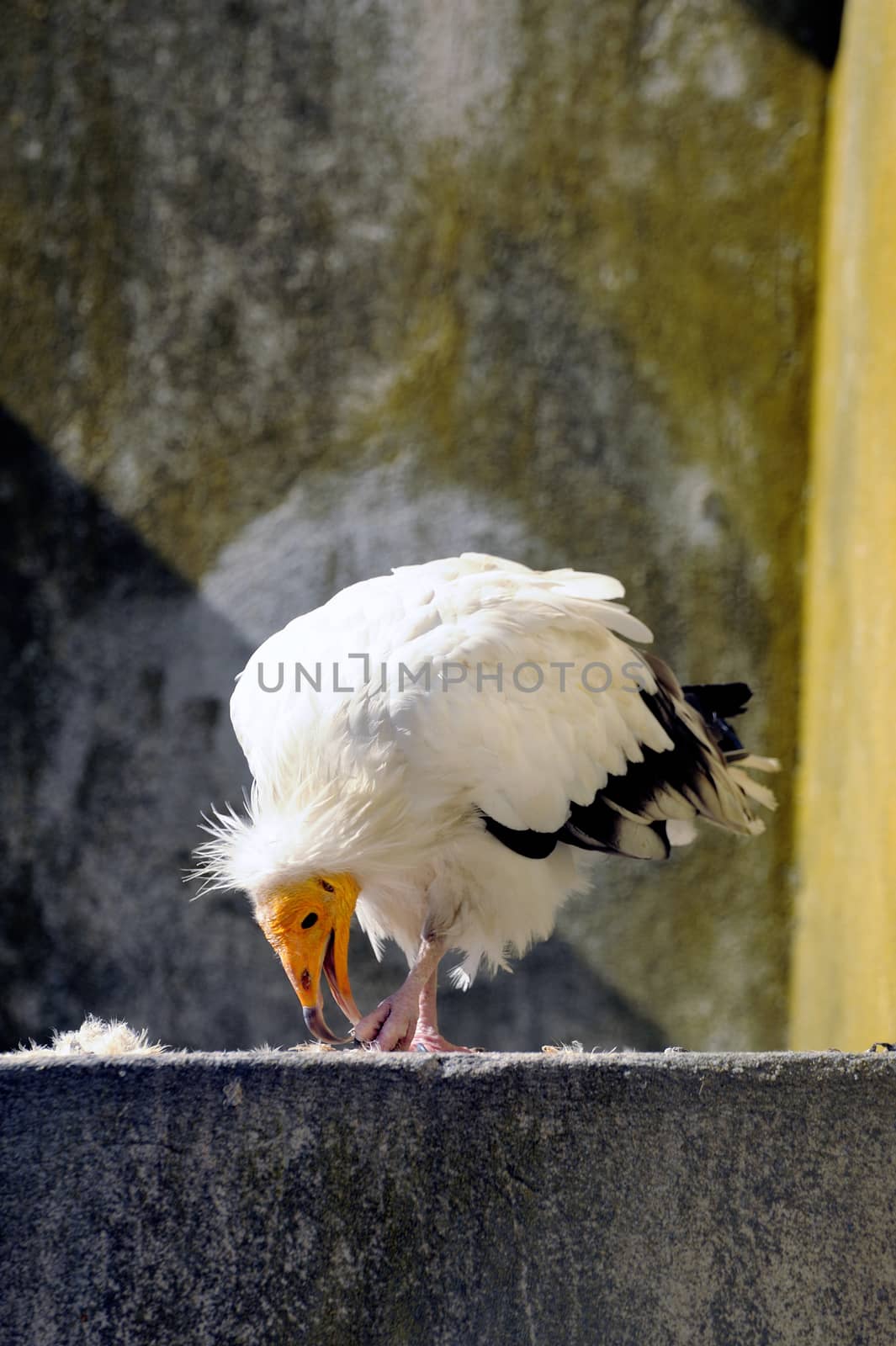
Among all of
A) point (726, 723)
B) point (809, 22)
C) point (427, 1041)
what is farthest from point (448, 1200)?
point (809, 22)

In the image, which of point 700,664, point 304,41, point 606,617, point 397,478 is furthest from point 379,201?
point 606,617

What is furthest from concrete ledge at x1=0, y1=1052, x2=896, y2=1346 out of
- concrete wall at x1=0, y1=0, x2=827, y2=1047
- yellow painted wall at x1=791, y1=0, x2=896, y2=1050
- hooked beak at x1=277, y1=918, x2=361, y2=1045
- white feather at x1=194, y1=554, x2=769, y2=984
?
concrete wall at x1=0, y1=0, x2=827, y2=1047

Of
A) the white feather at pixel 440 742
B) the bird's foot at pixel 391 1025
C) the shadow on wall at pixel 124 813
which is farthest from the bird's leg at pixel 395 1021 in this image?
the shadow on wall at pixel 124 813

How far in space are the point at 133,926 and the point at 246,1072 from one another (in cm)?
353

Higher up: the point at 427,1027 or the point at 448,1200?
the point at 427,1027

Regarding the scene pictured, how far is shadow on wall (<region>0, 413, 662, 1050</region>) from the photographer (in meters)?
5.25

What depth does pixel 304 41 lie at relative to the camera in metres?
5.31

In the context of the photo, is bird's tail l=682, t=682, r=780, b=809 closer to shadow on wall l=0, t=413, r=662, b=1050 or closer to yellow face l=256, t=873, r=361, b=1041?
yellow face l=256, t=873, r=361, b=1041

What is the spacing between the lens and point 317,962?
2771 mm

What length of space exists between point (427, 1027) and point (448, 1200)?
0.99 metres

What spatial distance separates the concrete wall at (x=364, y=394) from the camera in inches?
202

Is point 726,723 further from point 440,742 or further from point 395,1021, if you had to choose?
point 395,1021

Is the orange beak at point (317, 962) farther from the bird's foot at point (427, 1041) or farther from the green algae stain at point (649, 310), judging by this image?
the green algae stain at point (649, 310)

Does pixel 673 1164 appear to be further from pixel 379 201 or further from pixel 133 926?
pixel 379 201
